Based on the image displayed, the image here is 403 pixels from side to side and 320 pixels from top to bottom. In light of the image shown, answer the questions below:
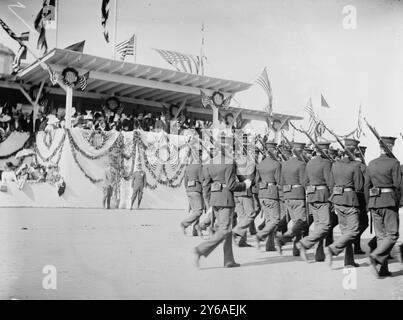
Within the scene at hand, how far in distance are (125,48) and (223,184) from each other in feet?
49.1

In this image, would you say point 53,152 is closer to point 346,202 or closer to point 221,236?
point 221,236

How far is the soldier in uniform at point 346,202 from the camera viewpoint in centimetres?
717

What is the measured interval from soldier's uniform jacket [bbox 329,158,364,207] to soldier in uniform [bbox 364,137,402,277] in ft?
1.31

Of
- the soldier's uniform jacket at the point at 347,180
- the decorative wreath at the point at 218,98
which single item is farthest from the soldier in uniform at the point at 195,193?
the decorative wreath at the point at 218,98

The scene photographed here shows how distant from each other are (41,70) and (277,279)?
16476 millimetres

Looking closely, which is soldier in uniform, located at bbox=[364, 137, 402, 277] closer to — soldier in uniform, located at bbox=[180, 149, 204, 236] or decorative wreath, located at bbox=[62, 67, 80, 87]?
soldier in uniform, located at bbox=[180, 149, 204, 236]

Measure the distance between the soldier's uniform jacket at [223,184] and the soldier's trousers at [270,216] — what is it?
1599 millimetres

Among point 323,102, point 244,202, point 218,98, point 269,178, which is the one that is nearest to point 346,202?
point 269,178

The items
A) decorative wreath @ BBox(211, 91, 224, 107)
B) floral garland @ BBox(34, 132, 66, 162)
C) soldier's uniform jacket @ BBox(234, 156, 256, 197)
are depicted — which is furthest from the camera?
decorative wreath @ BBox(211, 91, 224, 107)

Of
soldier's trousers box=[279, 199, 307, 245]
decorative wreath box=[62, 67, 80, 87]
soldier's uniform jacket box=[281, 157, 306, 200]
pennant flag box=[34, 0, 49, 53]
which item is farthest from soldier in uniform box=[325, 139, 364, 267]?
decorative wreath box=[62, 67, 80, 87]

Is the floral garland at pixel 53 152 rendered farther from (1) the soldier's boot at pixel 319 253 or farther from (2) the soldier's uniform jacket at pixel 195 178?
(1) the soldier's boot at pixel 319 253

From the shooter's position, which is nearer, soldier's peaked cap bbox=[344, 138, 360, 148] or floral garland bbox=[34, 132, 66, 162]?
soldier's peaked cap bbox=[344, 138, 360, 148]

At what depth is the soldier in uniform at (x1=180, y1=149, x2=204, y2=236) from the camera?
36.2 feet
